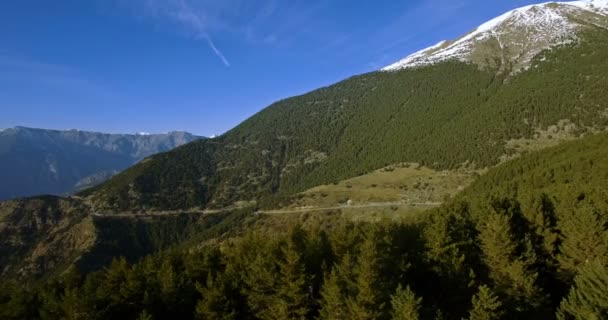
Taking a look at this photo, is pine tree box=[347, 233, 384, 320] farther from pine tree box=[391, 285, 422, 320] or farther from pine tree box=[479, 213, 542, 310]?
pine tree box=[479, 213, 542, 310]

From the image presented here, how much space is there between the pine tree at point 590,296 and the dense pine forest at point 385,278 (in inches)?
4.5

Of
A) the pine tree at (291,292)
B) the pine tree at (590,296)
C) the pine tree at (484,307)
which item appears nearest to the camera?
the pine tree at (590,296)

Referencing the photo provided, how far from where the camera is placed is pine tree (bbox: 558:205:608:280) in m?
47.0

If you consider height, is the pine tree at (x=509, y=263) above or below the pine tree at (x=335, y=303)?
below

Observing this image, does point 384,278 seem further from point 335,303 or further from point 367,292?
point 335,303

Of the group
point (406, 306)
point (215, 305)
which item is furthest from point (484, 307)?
point (215, 305)

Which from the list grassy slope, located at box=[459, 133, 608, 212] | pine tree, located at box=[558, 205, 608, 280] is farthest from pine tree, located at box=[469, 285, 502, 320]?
grassy slope, located at box=[459, 133, 608, 212]

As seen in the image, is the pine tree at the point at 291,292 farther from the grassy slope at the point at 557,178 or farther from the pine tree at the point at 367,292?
the grassy slope at the point at 557,178

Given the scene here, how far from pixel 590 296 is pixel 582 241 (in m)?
16.9

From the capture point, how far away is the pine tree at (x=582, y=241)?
47.0 metres

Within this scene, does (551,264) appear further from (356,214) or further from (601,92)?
(601,92)

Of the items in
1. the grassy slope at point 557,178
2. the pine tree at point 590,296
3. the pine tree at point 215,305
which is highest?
the pine tree at point 215,305

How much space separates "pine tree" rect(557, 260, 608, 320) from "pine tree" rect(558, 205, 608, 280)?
1117cm

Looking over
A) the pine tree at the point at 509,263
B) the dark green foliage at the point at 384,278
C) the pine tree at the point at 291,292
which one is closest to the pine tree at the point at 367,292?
the dark green foliage at the point at 384,278
